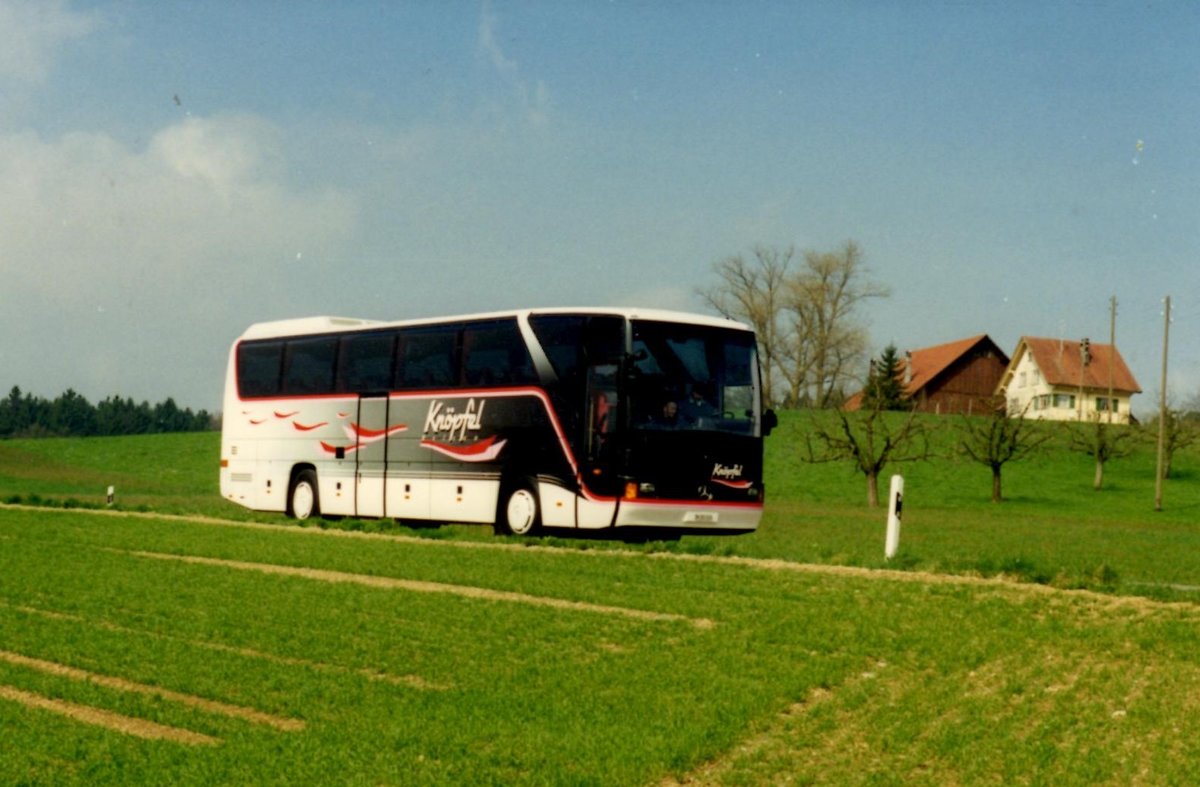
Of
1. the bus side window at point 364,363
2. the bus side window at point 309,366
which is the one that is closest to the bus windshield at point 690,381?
the bus side window at point 364,363

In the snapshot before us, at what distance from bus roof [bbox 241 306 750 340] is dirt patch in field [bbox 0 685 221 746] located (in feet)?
41.9

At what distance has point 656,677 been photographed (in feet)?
29.7

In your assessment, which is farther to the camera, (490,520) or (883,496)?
(883,496)

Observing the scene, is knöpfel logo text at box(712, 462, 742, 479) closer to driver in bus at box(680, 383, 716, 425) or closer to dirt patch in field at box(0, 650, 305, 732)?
driver in bus at box(680, 383, 716, 425)

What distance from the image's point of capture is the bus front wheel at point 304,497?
87.8 feet

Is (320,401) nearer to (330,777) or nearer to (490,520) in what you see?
(490,520)

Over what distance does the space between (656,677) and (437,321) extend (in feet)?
50.4

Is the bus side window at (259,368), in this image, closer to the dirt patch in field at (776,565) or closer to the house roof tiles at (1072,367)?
the dirt patch in field at (776,565)

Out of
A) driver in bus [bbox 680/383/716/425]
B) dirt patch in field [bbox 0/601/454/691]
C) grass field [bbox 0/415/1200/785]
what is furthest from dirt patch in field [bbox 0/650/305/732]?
driver in bus [bbox 680/383/716/425]

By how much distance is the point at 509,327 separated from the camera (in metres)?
21.9

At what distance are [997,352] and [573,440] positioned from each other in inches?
3705

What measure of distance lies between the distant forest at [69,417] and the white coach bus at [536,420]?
128752 mm

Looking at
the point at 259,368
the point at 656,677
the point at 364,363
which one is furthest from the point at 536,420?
the point at 656,677

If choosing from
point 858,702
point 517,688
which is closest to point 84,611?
point 517,688
